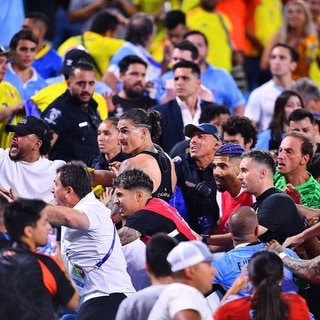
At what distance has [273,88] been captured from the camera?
52.1ft

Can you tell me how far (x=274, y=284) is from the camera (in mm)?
8484

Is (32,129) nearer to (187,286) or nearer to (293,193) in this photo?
(293,193)

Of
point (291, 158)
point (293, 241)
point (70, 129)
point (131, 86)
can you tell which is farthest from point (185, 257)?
point (131, 86)

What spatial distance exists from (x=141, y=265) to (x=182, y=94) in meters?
4.16

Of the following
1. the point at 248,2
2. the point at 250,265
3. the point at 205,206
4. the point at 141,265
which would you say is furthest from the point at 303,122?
the point at 248,2

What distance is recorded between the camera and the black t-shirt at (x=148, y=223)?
10.2 metres

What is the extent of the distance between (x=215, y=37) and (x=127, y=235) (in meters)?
7.86

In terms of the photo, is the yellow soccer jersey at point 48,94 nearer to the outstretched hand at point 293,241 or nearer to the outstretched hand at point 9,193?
the outstretched hand at point 9,193

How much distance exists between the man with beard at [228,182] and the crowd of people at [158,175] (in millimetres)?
13

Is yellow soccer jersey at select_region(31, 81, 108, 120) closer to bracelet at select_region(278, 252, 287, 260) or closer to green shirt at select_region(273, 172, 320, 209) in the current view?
green shirt at select_region(273, 172, 320, 209)

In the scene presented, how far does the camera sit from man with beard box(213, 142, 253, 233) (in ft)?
37.2

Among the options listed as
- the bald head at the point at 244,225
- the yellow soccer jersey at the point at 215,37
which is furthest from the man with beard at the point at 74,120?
the yellow soccer jersey at the point at 215,37

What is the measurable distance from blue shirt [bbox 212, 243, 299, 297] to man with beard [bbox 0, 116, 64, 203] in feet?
7.16

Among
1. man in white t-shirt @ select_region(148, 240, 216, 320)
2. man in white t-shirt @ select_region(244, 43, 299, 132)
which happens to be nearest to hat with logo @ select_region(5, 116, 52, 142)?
man in white t-shirt @ select_region(148, 240, 216, 320)
